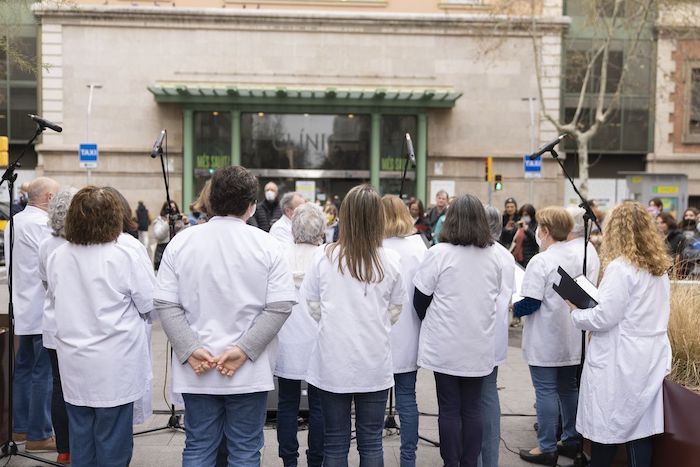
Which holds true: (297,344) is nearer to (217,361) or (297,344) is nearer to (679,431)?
(217,361)

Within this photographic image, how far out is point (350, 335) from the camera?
12.7 ft

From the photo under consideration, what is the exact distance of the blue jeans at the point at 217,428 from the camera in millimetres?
3506

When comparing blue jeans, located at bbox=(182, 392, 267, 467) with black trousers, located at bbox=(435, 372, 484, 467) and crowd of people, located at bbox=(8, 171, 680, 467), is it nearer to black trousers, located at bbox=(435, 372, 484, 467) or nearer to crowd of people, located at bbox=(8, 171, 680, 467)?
crowd of people, located at bbox=(8, 171, 680, 467)

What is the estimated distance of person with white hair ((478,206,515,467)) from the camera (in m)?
4.64

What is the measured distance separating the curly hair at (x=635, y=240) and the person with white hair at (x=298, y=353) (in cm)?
A: 197

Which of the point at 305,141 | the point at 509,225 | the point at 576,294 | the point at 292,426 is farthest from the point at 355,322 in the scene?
the point at 305,141

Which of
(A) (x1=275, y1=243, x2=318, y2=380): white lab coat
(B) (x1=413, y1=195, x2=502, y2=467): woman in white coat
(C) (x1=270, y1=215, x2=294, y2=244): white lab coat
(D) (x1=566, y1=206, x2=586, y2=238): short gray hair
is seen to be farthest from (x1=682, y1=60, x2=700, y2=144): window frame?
(A) (x1=275, y1=243, x2=318, y2=380): white lab coat

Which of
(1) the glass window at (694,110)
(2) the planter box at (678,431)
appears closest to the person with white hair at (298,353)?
(2) the planter box at (678,431)

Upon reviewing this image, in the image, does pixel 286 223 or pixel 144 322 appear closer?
pixel 144 322

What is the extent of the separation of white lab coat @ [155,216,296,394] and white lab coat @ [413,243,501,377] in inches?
50.9

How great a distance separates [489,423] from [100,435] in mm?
2532

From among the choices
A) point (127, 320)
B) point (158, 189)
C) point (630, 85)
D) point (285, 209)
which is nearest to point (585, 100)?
point (630, 85)

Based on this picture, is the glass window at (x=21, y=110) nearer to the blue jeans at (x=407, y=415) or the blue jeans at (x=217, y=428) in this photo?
the blue jeans at (x=407, y=415)

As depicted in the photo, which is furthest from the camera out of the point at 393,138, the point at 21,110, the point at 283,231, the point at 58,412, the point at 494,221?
the point at 393,138
